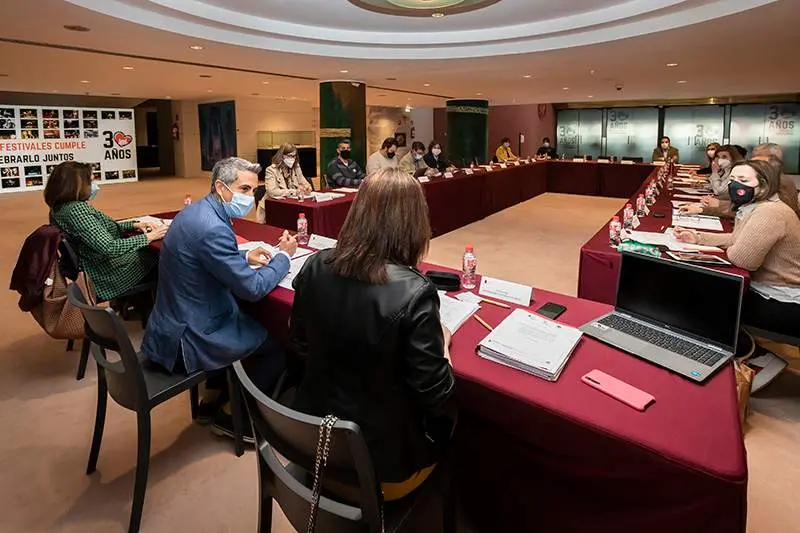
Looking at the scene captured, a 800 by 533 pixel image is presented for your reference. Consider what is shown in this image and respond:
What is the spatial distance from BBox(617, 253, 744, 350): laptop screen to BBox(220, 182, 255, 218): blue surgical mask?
1526mm

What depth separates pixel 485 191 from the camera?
812 centimetres

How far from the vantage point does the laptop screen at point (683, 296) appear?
1545mm

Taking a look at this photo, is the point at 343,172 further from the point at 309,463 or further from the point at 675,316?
the point at 309,463

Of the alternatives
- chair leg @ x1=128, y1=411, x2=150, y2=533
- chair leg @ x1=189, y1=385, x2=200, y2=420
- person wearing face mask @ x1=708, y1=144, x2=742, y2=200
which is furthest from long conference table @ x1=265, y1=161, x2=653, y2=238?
person wearing face mask @ x1=708, y1=144, x2=742, y2=200

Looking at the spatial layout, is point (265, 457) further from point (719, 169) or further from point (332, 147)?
point (332, 147)

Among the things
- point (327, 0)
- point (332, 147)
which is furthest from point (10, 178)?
point (327, 0)

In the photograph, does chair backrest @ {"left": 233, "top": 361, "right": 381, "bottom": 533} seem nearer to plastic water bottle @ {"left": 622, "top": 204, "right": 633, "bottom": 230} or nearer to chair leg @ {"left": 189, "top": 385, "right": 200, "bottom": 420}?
chair leg @ {"left": 189, "top": 385, "right": 200, "bottom": 420}

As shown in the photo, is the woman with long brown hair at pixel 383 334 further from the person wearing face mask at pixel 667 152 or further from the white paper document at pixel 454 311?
the person wearing face mask at pixel 667 152

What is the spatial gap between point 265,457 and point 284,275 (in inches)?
40.6

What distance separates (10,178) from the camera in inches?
464

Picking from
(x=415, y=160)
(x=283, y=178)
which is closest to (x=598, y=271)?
(x=283, y=178)

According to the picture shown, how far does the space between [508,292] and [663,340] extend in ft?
1.99

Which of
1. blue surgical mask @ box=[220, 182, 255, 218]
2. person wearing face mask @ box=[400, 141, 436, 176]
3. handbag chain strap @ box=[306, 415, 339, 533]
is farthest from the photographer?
person wearing face mask @ box=[400, 141, 436, 176]

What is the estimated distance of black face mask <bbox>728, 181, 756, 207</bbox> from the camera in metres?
2.61
